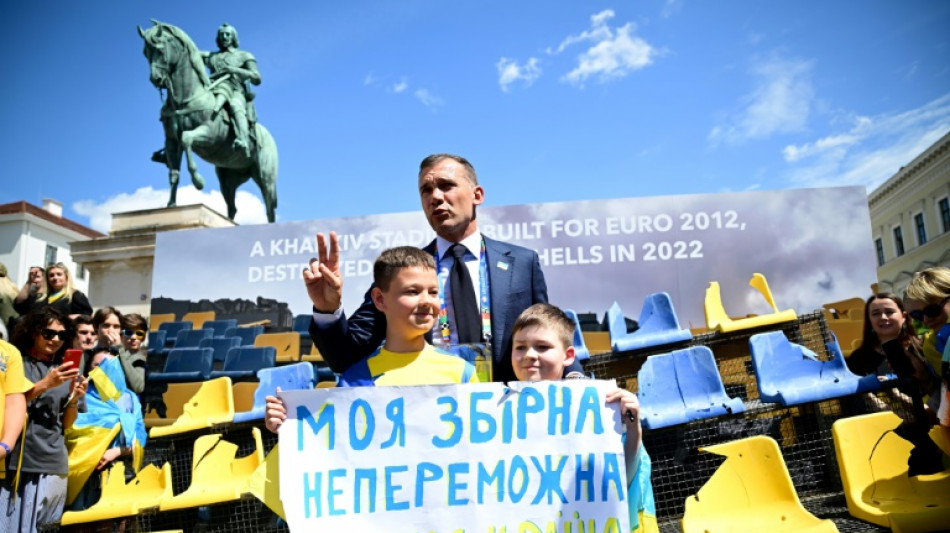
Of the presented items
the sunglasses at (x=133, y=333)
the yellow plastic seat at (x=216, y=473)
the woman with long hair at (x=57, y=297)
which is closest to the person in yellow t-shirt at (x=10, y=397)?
the yellow plastic seat at (x=216, y=473)

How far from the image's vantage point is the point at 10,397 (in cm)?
371

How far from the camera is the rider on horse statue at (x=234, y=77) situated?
12.5 meters

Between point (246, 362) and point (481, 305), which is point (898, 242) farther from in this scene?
point (481, 305)

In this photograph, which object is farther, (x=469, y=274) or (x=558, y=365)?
(x=469, y=274)

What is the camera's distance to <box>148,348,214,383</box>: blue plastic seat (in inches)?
301

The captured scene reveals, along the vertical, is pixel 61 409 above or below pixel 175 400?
below

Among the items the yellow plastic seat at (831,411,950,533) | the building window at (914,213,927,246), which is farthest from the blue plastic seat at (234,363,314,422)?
the building window at (914,213,927,246)

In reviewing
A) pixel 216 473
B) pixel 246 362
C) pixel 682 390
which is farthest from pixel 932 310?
pixel 246 362

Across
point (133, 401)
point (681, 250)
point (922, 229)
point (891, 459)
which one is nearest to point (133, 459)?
point (133, 401)

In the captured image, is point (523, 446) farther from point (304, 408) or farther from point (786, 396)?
point (786, 396)

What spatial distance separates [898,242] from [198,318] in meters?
48.7

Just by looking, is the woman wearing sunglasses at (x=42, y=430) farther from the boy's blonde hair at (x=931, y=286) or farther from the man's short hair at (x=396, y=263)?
Result: the boy's blonde hair at (x=931, y=286)

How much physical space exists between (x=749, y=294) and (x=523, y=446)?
233 inches

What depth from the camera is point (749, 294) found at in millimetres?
7484
